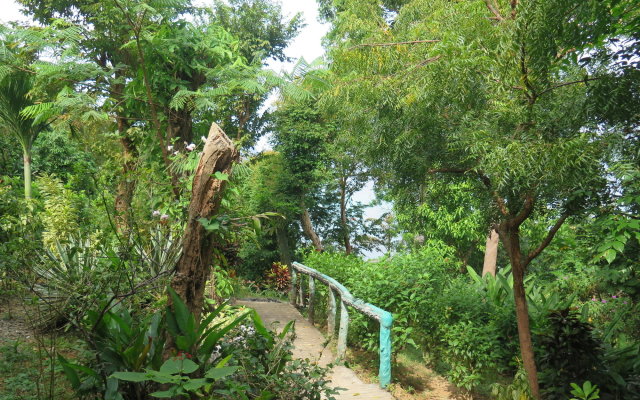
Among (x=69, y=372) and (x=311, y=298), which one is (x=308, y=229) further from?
(x=69, y=372)

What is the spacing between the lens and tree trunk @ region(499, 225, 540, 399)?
5.07m

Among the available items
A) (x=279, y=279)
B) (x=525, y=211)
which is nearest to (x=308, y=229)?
(x=279, y=279)

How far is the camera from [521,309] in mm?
5250

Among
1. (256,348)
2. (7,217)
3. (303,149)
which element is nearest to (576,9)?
(256,348)

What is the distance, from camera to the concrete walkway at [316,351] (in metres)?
5.06

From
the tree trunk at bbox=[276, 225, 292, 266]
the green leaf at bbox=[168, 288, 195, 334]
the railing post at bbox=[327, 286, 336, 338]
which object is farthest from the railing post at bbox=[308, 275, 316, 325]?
the tree trunk at bbox=[276, 225, 292, 266]

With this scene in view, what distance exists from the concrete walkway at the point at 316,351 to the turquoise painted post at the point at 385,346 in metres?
0.12

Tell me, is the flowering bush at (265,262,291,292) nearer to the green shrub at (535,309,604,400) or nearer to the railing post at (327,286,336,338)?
the railing post at (327,286,336,338)

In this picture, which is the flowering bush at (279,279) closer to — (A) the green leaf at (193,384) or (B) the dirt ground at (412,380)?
(B) the dirt ground at (412,380)

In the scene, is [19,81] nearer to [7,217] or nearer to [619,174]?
[7,217]

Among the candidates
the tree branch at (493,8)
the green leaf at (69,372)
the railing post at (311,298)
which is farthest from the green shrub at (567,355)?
the green leaf at (69,372)

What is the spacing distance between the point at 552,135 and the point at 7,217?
6149 mm

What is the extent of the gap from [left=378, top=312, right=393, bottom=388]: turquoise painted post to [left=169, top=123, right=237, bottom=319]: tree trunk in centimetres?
243

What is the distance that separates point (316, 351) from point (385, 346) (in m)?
1.44
